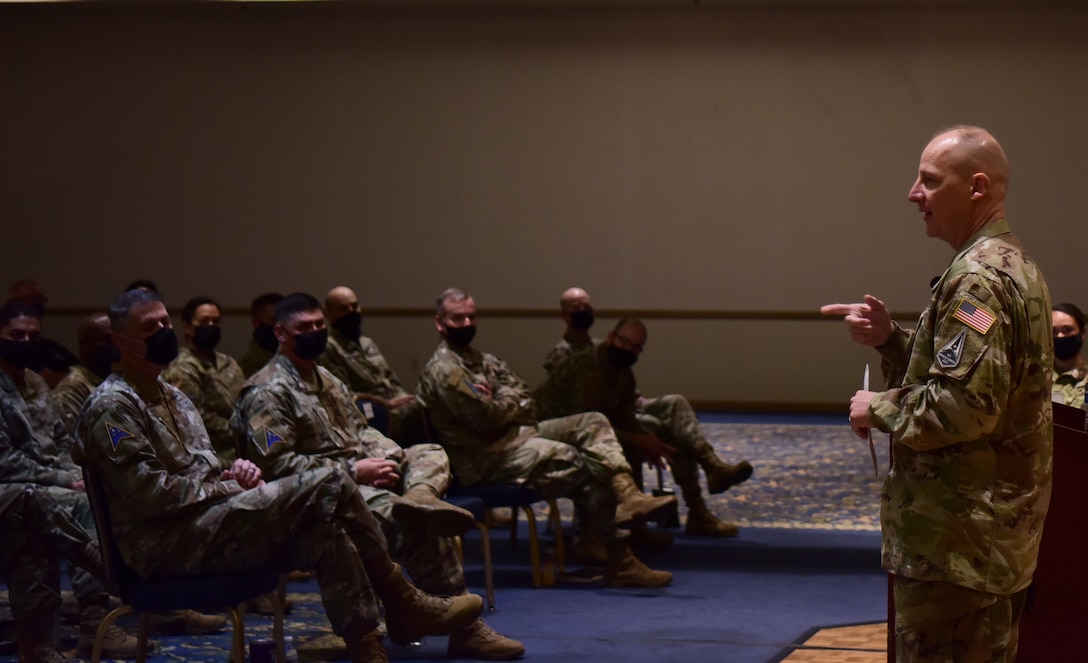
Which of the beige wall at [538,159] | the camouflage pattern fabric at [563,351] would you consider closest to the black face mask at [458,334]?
the camouflage pattern fabric at [563,351]

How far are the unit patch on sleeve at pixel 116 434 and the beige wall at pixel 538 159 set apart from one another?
332 inches

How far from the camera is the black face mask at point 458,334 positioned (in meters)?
6.02

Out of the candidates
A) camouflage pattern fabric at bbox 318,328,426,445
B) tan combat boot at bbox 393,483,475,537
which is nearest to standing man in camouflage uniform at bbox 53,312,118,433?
tan combat boot at bbox 393,483,475,537

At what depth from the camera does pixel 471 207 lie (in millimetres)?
12203

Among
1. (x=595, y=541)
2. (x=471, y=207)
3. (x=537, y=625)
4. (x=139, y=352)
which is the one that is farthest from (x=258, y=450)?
(x=471, y=207)

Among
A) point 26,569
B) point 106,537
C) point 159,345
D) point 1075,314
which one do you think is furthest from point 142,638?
point 1075,314

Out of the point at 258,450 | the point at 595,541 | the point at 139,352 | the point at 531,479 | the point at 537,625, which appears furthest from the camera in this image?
the point at 595,541

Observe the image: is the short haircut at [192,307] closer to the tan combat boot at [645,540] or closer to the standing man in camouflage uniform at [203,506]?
the standing man in camouflage uniform at [203,506]

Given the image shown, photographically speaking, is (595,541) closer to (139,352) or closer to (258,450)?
(258,450)

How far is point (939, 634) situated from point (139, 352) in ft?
8.29

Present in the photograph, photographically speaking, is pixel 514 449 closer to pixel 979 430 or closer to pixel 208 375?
pixel 208 375

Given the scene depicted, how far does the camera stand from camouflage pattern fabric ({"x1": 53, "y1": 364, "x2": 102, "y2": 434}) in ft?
17.1

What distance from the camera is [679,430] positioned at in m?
7.05

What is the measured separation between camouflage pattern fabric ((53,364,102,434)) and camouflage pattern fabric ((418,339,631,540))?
1352 mm
